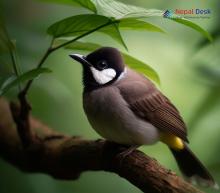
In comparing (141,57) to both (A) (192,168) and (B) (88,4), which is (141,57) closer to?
(A) (192,168)

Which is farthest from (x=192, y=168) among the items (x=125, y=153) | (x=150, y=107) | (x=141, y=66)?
(x=141, y=66)

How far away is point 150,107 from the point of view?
1.83 metres

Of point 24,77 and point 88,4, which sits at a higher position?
point 88,4

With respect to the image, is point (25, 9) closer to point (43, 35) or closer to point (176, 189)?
point (43, 35)

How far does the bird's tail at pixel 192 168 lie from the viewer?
1958 millimetres

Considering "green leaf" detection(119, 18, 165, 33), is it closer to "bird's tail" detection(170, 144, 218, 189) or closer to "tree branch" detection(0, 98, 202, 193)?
"tree branch" detection(0, 98, 202, 193)

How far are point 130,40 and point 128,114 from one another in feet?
3.65

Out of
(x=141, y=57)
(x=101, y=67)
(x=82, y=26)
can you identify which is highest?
(x=82, y=26)

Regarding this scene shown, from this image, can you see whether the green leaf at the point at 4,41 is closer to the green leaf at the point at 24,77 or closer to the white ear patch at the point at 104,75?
the green leaf at the point at 24,77

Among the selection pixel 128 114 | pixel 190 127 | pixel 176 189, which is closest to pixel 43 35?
pixel 128 114

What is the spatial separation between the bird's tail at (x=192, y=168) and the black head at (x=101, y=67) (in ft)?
1.35

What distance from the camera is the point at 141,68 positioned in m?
1.58

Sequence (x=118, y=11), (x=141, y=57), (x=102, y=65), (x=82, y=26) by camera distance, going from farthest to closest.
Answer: (x=141, y=57), (x=102, y=65), (x=82, y=26), (x=118, y=11)

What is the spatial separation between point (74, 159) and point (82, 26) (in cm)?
59
